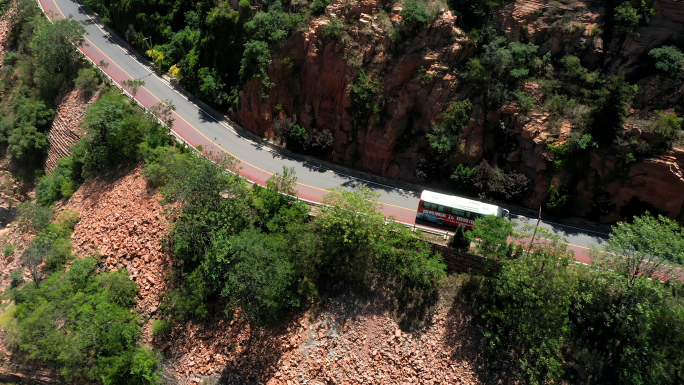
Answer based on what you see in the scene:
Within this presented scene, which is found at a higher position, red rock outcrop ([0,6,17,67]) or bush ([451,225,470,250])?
red rock outcrop ([0,6,17,67])

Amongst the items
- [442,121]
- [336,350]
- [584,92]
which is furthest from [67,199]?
[584,92]

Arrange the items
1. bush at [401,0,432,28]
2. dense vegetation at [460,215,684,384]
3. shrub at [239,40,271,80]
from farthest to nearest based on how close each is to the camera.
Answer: shrub at [239,40,271,80]
bush at [401,0,432,28]
dense vegetation at [460,215,684,384]

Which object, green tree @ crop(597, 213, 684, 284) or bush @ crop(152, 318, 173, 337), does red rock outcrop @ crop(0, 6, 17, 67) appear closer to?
bush @ crop(152, 318, 173, 337)

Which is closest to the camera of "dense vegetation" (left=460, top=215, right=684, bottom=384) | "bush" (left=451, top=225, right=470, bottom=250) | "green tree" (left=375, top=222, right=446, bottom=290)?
"dense vegetation" (left=460, top=215, right=684, bottom=384)

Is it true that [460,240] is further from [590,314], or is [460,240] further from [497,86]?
[497,86]

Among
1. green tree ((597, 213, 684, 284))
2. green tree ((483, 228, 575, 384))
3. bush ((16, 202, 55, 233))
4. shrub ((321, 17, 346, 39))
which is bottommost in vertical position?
bush ((16, 202, 55, 233))

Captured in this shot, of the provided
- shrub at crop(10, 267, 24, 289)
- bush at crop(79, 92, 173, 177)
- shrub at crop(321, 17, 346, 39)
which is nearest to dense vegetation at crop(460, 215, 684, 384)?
shrub at crop(321, 17, 346, 39)

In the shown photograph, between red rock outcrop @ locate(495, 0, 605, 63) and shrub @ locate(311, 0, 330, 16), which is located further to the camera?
shrub @ locate(311, 0, 330, 16)

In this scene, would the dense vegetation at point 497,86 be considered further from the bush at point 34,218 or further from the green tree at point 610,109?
the bush at point 34,218
